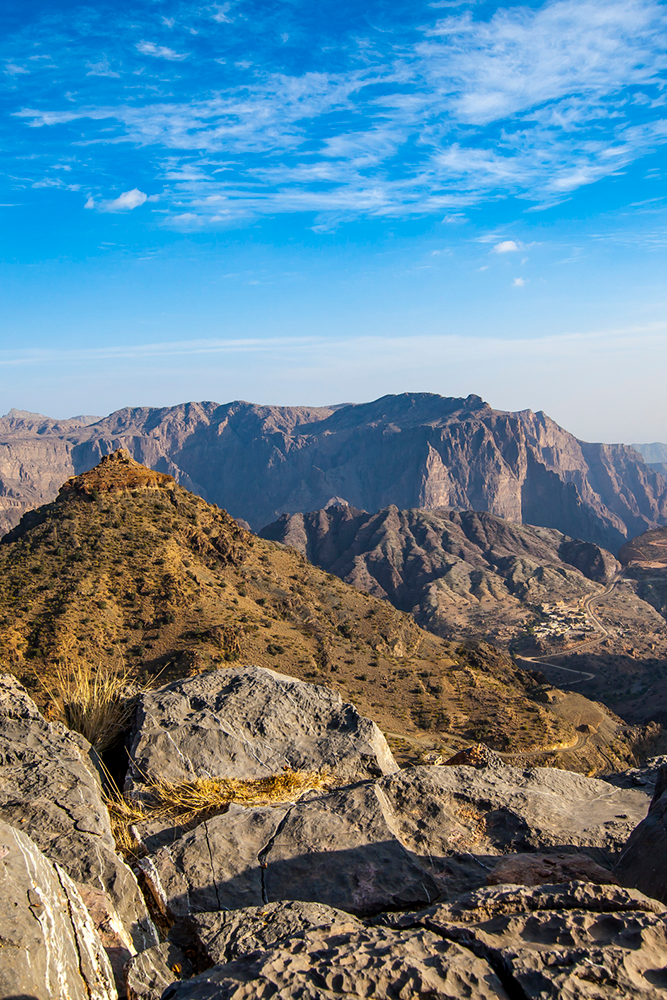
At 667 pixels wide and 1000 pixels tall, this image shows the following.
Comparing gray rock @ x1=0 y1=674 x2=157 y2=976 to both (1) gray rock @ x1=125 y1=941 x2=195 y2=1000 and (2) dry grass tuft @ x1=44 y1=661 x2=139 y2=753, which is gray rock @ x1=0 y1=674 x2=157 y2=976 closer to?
(1) gray rock @ x1=125 y1=941 x2=195 y2=1000

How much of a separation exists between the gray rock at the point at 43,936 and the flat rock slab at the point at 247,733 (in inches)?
108

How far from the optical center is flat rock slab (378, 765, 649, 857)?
19.0 ft

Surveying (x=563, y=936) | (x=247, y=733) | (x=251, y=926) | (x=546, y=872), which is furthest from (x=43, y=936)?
(x=247, y=733)

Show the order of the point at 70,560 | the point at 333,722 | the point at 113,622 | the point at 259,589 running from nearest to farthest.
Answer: the point at 333,722 < the point at 113,622 < the point at 70,560 < the point at 259,589

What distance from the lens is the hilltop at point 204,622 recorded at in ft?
93.2

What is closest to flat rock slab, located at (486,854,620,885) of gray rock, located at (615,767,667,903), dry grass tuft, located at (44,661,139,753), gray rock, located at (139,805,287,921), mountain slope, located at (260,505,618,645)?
gray rock, located at (615,767,667,903)

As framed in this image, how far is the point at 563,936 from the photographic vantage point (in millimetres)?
3387

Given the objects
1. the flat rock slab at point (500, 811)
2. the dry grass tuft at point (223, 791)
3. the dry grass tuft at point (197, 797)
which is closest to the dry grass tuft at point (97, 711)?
the dry grass tuft at point (197, 797)

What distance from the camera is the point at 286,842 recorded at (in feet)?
17.6

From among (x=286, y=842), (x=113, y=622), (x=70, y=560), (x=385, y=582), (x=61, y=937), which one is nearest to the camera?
(x=61, y=937)

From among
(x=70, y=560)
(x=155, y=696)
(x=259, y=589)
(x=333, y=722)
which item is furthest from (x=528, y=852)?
(x=259, y=589)

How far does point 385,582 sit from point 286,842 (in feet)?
367

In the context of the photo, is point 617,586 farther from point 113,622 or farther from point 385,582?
point 113,622

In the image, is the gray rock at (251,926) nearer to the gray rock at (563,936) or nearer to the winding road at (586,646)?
the gray rock at (563,936)
